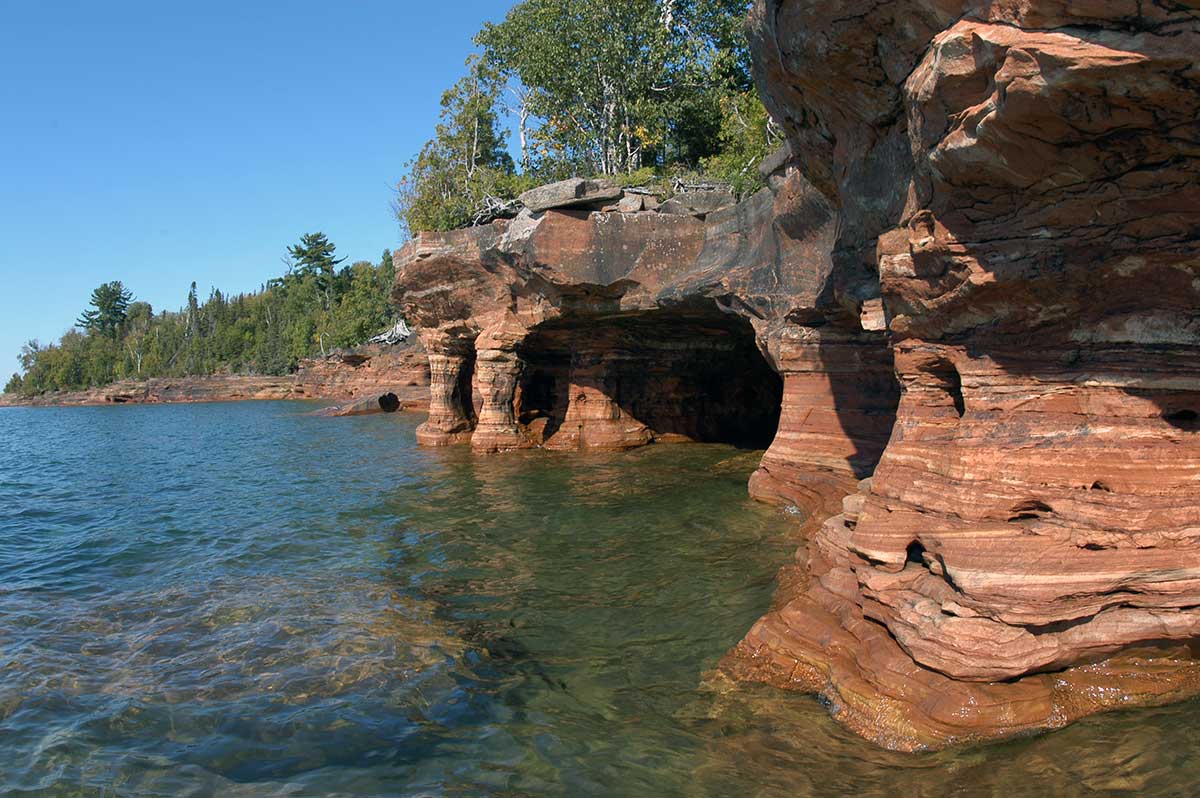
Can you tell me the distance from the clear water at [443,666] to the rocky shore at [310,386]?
104 ft

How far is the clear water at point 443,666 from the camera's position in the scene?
493 centimetres

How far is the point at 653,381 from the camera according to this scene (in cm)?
2267

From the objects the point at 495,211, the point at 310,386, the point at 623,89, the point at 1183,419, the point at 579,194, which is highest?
the point at 623,89


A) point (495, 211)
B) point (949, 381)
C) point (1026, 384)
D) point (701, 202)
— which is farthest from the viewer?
point (495, 211)

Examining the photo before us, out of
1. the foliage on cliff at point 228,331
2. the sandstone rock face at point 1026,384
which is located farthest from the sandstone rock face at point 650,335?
the foliage on cliff at point 228,331

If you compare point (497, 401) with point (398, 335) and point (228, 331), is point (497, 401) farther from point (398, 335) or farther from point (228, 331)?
point (228, 331)

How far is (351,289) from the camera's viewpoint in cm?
8562

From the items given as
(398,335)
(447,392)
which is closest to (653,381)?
(447,392)

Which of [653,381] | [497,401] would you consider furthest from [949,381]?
[497,401]

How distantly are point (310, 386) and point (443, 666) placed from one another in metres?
65.2

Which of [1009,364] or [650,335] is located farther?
[650,335]

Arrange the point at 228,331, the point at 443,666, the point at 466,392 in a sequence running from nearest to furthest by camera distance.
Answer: the point at 443,666 < the point at 466,392 < the point at 228,331

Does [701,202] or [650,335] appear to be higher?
[701,202]

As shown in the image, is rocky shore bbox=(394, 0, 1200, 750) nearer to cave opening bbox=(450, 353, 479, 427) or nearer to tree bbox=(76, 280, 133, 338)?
cave opening bbox=(450, 353, 479, 427)
